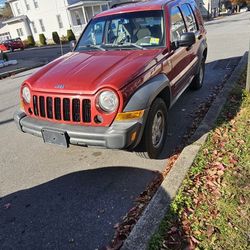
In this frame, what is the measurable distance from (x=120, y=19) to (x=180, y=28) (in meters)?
1.03

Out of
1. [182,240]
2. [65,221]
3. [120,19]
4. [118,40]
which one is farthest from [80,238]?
[120,19]

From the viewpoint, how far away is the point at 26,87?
12.7 feet

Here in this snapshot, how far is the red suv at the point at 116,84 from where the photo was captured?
3258mm

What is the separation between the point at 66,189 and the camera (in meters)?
3.54

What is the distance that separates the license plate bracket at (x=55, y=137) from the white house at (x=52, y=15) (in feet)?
93.2

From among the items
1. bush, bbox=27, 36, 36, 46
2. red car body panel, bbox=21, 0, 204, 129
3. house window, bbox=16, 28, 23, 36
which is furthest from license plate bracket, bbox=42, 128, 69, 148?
house window, bbox=16, 28, 23, 36

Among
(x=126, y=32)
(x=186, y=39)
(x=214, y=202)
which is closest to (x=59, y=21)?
(x=126, y=32)

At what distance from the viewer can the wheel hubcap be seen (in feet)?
12.5

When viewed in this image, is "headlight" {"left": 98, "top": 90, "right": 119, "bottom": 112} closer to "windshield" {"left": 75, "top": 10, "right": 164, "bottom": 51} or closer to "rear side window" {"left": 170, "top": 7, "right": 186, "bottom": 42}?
"windshield" {"left": 75, "top": 10, "right": 164, "bottom": 51}

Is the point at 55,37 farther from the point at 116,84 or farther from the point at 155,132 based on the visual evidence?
the point at 116,84

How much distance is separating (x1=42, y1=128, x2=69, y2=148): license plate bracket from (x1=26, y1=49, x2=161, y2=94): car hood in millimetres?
496

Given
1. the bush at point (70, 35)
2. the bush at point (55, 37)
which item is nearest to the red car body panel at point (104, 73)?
the bush at point (70, 35)

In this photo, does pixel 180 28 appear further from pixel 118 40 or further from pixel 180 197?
pixel 180 197

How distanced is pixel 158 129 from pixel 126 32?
1.69m
